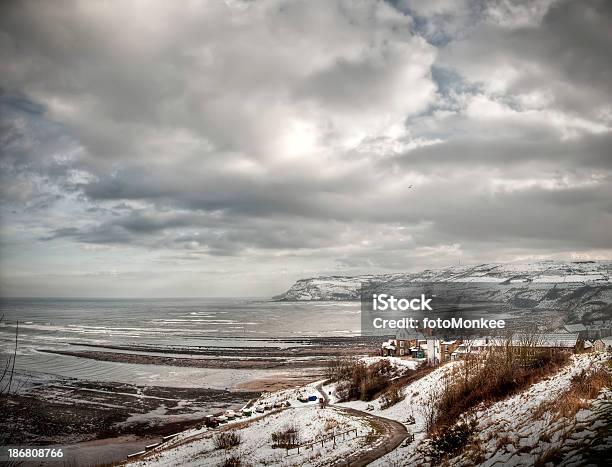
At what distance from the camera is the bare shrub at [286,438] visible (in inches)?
852

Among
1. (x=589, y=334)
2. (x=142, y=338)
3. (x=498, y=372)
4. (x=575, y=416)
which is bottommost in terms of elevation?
(x=142, y=338)

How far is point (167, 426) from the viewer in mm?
38750

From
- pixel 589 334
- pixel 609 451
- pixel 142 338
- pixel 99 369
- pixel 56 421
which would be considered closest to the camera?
pixel 609 451

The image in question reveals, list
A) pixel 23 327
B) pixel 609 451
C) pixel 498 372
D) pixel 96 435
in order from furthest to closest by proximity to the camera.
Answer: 1. pixel 23 327
2. pixel 96 435
3. pixel 498 372
4. pixel 609 451

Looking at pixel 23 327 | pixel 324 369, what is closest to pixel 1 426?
pixel 324 369

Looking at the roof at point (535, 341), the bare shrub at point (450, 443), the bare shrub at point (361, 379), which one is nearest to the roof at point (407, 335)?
the roof at point (535, 341)

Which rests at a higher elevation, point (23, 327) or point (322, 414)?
point (322, 414)

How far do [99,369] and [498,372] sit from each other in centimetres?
6623

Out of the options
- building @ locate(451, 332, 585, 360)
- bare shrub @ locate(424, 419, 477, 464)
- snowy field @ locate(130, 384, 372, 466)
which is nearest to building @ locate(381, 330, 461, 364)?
building @ locate(451, 332, 585, 360)

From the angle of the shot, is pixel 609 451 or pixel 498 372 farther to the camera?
pixel 498 372

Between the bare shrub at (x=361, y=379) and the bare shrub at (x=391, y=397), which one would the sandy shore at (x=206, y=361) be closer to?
the bare shrub at (x=361, y=379)

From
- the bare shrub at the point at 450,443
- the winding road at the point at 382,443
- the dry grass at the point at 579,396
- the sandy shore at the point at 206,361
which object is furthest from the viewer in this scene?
the sandy shore at the point at 206,361

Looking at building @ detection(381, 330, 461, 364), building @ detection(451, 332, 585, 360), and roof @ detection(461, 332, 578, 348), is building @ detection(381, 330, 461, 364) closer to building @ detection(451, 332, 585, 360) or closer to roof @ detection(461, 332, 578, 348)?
building @ detection(451, 332, 585, 360)

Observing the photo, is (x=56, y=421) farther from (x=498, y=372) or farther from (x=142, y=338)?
(x=142, y=338)
